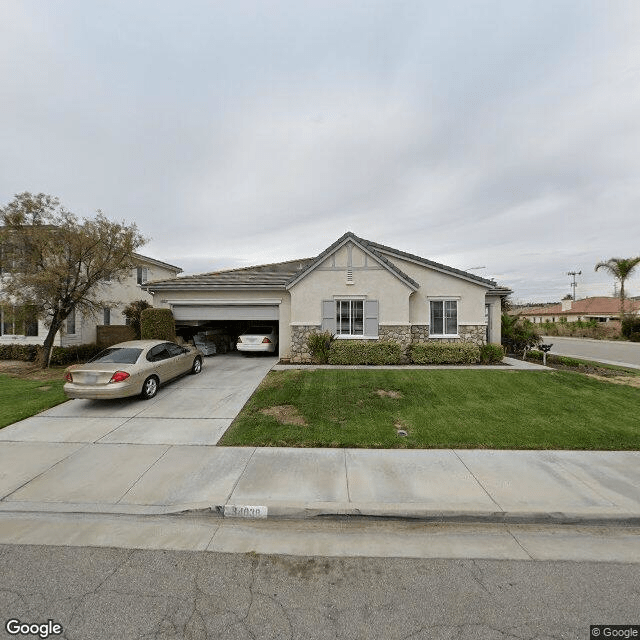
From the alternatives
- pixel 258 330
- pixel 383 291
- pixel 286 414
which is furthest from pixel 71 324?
pixel 383 291

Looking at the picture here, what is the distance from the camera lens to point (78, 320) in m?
17.8

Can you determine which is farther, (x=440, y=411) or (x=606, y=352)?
(x=606, y=352)

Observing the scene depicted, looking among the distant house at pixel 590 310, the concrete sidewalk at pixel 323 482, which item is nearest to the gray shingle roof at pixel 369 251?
the concrete sidewalk at pixel 323 482

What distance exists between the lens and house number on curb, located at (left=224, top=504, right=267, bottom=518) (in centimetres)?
398

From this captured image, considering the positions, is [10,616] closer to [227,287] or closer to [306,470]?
[306,470]

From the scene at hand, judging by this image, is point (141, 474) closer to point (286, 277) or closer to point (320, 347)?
point (320, 347)

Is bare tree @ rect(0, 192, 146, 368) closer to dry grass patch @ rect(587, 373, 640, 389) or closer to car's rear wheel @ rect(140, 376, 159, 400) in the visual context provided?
car's rear wheel @ rect(140, 376, 159, 400)

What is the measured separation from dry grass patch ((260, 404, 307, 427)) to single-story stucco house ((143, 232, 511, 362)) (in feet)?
18.0

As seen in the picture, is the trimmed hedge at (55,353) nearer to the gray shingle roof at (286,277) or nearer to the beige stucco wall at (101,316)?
the beige stucco wall at (101,316)

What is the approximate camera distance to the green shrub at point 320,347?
41.1ft

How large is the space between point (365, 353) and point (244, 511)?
28.6 ft

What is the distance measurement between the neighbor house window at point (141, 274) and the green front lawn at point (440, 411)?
1773 centimetres

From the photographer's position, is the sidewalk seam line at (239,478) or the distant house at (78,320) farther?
the distant house at (78,320)

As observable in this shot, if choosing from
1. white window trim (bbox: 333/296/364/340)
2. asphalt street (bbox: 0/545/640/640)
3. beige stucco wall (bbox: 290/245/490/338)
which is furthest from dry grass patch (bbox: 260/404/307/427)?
beige stucco wall (bbox: 290/245/490/338)
